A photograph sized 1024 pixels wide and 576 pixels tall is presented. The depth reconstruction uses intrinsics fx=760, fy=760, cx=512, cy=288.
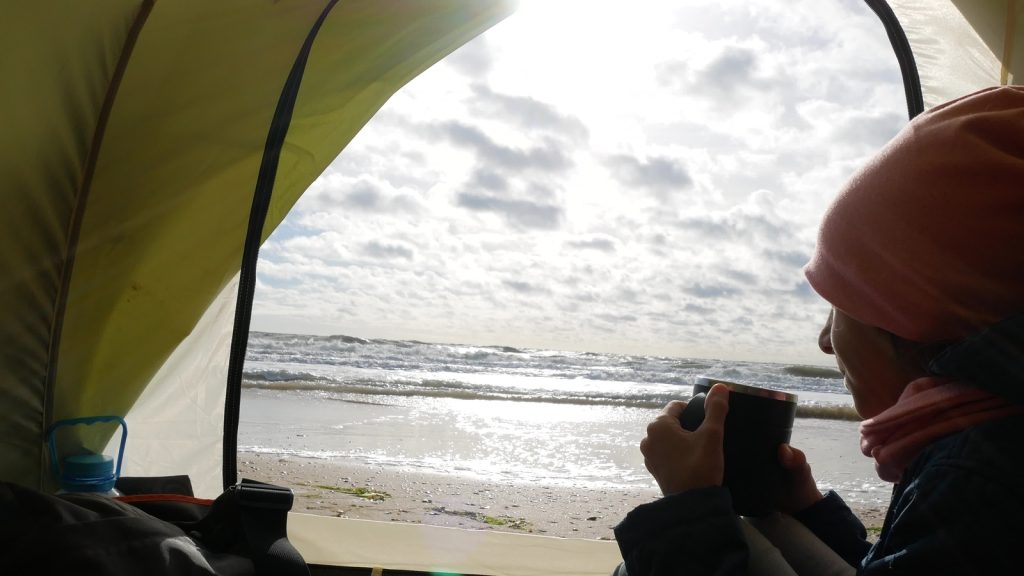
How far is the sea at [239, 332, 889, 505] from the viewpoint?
3.96 m

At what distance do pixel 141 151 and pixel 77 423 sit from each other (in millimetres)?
541

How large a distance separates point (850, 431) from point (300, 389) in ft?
13.7

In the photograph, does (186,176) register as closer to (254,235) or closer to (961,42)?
(254,235)

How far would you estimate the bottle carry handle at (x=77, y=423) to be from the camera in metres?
1.42

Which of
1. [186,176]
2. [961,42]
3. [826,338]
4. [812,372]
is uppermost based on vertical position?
[961,42]

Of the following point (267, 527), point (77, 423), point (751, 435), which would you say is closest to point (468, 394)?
point (77, 423)

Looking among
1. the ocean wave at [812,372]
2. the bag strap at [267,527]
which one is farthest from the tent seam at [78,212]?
the ocean wave at [812,372]

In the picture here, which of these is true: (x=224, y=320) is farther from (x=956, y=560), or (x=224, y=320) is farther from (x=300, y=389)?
(x=300, y=389)

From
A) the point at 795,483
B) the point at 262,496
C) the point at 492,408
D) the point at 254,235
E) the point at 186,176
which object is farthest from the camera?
the point at 492,408

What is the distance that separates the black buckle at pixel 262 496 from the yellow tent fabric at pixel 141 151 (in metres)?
0.53

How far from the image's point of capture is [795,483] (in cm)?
96

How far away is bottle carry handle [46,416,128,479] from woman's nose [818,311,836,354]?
4.40ft

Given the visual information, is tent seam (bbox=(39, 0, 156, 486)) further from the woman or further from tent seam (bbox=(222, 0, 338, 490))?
the woman

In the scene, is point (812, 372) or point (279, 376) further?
point (812, 372)
